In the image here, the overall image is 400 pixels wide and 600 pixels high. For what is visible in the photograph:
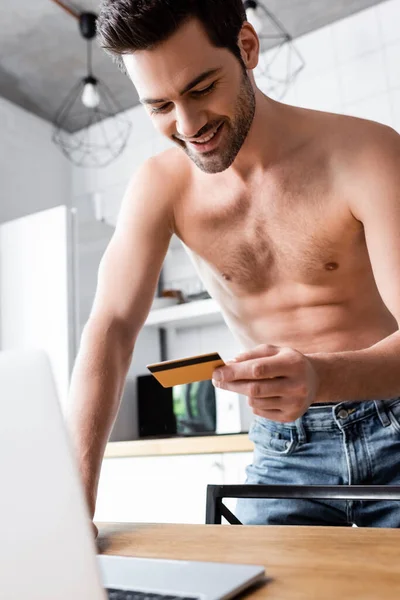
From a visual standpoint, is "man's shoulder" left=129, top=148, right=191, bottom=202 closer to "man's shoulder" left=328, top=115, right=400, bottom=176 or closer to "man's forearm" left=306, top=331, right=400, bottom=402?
"man's shoulder" left=328, top=115, right=400, bottom=176

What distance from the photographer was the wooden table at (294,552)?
43 centimetres

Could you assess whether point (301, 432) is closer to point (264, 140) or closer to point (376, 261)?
point (376, 261)

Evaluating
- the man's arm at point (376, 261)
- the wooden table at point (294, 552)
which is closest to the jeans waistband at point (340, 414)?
the man's arm at point (376, 261)

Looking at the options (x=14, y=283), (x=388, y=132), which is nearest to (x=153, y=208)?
(x=388, y=132)

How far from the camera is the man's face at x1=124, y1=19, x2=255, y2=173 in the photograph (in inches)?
39.4

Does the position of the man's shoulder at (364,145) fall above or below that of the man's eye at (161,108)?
below

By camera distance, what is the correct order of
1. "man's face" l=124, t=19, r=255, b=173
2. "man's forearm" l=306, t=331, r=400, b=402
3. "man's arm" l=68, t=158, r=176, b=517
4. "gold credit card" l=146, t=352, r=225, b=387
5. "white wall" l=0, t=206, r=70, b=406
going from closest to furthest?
"gold credit card" l=146, t=352, r=225, b=387, "man's forearm" l=306, t=331, r=400, b=402, "man's arm" l=68, t=158, r=176, b=517, "man's face" l=124, t=19, r=255, b=173, "white wall" l=0, t=206, r=70, b=406

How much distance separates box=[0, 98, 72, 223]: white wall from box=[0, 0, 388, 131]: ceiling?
0.34 feet

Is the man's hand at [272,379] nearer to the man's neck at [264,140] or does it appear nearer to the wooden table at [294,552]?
the wooden table at [294,552]

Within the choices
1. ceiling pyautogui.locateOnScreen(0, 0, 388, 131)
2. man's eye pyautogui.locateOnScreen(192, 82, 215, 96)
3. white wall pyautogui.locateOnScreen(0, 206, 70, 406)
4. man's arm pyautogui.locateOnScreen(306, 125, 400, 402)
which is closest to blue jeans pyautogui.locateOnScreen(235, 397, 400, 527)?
man's arm pyautogui.locateOnScreen(306, 125, 400, 402)

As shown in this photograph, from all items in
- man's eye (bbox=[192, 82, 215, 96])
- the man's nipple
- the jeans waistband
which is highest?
man's eye (bbox=[192, 82, 215, 96])

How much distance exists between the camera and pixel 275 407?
0.72m

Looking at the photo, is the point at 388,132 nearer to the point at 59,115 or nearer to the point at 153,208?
the point at 153,208

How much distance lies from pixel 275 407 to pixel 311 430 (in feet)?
1.46
